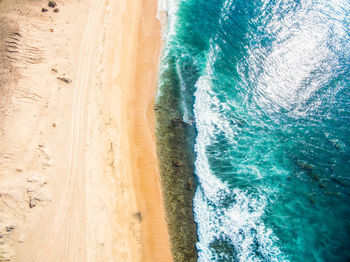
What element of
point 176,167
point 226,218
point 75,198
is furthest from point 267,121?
point 75,198

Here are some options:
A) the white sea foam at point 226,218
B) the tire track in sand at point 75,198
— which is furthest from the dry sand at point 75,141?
the white sea foam at point 226,218

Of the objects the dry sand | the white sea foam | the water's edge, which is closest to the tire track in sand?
the dry sand

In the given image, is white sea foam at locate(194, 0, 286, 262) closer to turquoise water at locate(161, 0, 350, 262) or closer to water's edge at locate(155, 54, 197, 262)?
turquoise water at locate(161, 0, 350, 262)

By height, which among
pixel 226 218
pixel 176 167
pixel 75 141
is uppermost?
pixel 75 141

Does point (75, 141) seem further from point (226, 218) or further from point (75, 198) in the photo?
point (226, 218)

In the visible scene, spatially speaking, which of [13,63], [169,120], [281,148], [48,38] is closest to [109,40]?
[48,38]
